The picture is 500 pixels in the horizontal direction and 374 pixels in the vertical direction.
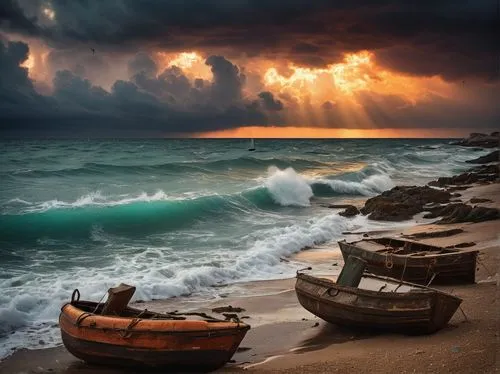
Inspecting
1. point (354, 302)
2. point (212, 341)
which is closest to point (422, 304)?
point (354, 302)

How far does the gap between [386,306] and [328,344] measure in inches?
48.9

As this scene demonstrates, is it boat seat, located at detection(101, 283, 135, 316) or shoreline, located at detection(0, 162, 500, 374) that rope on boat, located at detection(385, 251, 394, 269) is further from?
boat seat, located at detection(101, 283, 135, 316)

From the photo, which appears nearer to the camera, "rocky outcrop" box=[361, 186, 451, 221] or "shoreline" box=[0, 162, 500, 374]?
"shoreline" box=[0, 162, 500, 374]

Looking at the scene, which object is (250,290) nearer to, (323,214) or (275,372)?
(275,372)

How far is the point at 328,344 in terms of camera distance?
977cm

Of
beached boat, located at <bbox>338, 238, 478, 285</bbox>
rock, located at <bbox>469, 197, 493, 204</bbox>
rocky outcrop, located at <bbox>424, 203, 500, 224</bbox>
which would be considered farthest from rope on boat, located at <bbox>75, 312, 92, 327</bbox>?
rock, located at <bbox>469, 197, 493, 204</bbox>

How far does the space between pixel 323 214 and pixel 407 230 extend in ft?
23.3

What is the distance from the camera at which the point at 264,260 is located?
17.5 metres

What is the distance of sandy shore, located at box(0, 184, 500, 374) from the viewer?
821 centimetres

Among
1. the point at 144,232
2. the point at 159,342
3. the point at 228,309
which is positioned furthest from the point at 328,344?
the point at 144,232

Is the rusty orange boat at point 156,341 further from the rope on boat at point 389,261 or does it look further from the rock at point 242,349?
the rope on boat at point 389,261

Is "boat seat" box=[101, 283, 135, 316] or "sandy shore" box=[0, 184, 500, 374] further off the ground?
"boat seat" box=[101, 283, 135, 316]

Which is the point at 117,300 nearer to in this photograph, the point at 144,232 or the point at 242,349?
the point at 242,349

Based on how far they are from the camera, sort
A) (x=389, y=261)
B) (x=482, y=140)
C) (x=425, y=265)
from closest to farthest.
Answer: (x=425, y=265)
(x=389, y=261)
(x=482, y=140)
